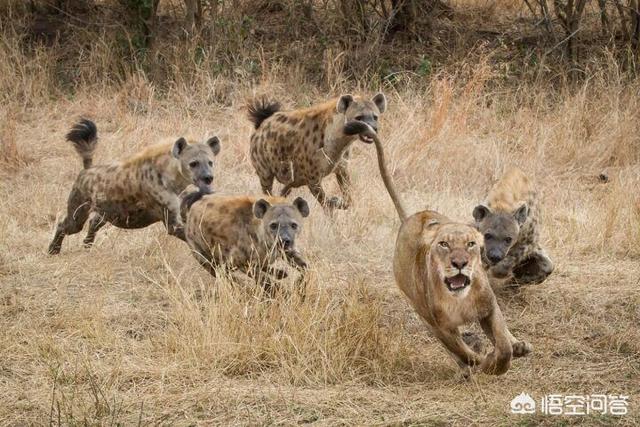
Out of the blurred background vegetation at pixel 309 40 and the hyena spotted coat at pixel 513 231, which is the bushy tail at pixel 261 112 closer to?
the blurred background vegetation at pixel 309 40

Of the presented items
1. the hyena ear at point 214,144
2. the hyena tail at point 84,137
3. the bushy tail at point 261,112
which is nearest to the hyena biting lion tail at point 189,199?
the hyena ear at point 214,144

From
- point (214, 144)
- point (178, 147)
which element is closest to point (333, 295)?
point (178, 147)

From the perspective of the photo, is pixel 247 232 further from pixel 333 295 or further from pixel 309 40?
pixel 309 40

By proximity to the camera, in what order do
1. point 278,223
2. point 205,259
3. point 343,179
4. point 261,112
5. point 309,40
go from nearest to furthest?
point 278,223, point 205,259, point 343,179, point 261,112, point 309,40

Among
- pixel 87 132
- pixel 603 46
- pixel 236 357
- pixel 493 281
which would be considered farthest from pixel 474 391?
pixel 603 46

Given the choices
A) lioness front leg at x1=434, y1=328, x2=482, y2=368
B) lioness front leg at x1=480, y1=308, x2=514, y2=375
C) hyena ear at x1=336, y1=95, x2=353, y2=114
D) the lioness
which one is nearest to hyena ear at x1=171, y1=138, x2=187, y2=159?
hyena ear at x1=336, y1=95, x2=353, y2=114

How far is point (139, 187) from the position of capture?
816cm

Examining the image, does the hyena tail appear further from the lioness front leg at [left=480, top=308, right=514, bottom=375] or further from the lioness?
the lioness front leg at [left=480, top=308, right=514, bottom=375]

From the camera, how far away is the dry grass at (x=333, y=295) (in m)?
5.58

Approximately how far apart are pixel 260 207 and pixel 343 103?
2428 millimetres

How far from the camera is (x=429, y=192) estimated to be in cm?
967

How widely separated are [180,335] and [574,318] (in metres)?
2.21

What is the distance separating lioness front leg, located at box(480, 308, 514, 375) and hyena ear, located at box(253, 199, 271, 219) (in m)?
1.74

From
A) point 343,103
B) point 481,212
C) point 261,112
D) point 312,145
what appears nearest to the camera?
point 481,212
